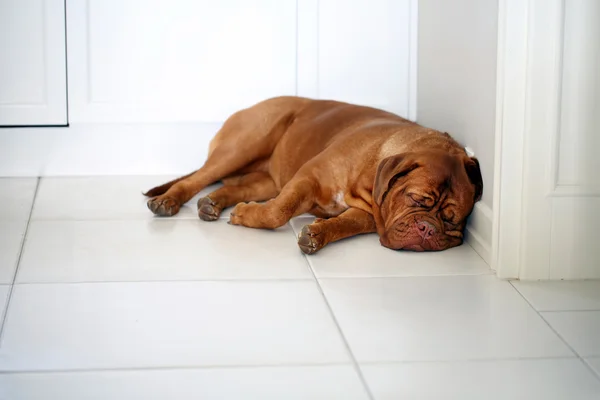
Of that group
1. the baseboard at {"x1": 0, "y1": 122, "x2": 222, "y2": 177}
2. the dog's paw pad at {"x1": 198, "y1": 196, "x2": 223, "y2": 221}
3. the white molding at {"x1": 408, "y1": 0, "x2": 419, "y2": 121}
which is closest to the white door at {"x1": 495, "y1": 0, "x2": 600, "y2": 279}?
the dog's paw pad at {"x1": 198, "y1": 196, "x2": 223, "y2": 221}

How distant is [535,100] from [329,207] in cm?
97

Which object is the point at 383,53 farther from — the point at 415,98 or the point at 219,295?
the point at 219,295

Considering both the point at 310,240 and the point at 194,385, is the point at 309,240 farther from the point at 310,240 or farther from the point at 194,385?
the point at 194,385

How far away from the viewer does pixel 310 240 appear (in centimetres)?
303

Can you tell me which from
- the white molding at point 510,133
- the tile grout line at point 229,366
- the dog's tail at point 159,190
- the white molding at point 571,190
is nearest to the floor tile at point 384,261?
the white molding at point 510,133

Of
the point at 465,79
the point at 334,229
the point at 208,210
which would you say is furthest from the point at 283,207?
the point at 465,79

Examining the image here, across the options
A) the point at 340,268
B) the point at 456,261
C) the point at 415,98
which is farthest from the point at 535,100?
the point at 415,98

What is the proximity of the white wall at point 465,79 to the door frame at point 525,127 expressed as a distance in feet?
0.56

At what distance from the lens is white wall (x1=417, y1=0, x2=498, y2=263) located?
3082mm

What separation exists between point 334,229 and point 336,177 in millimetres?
282

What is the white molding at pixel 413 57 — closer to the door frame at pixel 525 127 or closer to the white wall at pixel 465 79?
the white wall at pixel 465 79

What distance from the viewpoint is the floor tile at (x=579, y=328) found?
2.29 metres

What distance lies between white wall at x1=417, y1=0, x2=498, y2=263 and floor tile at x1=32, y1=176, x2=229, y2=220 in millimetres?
1034

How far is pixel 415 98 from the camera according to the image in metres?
4.25
